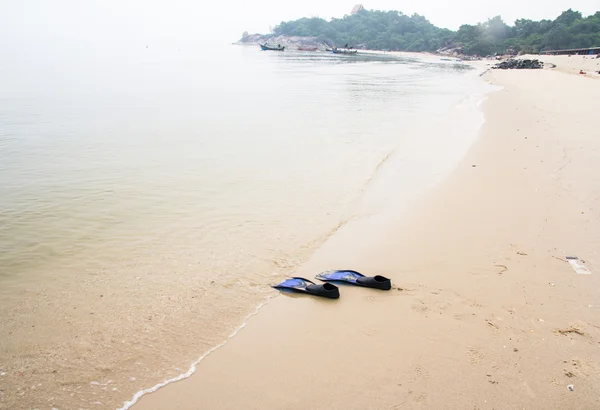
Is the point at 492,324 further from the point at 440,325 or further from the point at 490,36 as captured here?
the point at 490,36

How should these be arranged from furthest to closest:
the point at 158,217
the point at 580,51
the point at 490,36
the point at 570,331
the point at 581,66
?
the point at 490,36, the point at 580,51, the point at 581,66, the point at 158,217, the point at 570,331

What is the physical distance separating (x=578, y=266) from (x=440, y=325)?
99.3 inches

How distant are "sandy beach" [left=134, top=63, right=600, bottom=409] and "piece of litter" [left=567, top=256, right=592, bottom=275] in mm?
79

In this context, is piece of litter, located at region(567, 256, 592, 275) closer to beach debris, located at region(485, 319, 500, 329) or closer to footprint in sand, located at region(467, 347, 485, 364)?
beach debris, located at region(485, 319, 500, 329)

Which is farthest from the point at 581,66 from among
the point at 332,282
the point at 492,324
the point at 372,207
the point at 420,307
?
the point at 332,282

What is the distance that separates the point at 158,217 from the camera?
728 cm

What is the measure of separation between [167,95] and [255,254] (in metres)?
21.1

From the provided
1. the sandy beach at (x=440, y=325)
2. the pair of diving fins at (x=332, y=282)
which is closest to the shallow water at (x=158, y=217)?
the pair of diving fins at (x=332, y=282)

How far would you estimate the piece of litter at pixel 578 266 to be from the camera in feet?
16.3

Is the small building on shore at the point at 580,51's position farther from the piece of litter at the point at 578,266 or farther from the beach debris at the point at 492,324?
the beach debris at the point at 492,324

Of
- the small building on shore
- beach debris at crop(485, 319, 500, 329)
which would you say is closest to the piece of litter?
beach debris at crop(485, 319, 500, 329)

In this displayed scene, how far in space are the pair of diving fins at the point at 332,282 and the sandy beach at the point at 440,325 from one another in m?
0.11

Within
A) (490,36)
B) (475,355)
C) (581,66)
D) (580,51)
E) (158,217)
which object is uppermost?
(490,36)

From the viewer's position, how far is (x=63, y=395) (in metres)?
3.37
